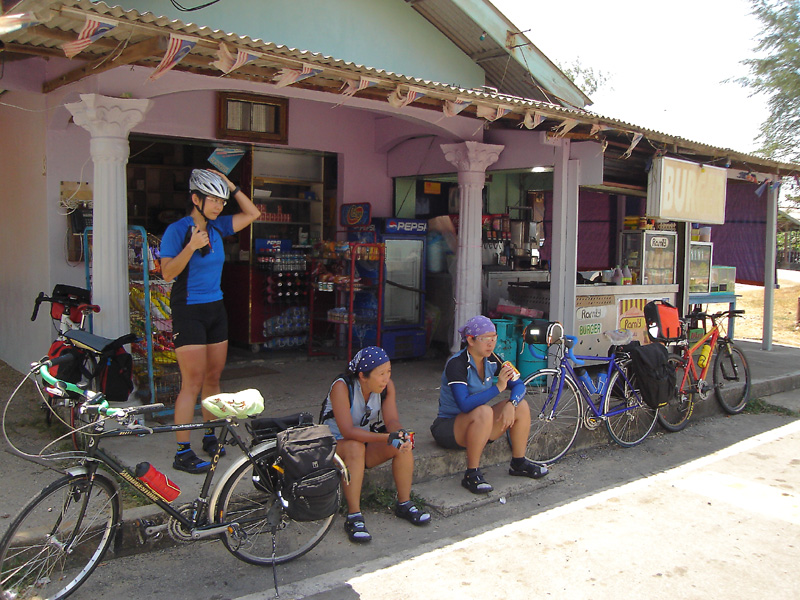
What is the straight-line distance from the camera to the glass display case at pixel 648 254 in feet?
30.9

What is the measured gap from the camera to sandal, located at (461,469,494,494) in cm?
517

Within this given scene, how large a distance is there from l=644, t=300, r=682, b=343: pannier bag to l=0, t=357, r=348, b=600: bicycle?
167 inches

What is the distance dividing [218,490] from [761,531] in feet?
11.7

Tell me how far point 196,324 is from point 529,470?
2.78 meters

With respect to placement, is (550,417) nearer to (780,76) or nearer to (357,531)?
(357,531)

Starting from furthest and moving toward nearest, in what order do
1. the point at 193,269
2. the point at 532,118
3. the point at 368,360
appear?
the point at 532,118
the point at 193,269
the point at 368,360

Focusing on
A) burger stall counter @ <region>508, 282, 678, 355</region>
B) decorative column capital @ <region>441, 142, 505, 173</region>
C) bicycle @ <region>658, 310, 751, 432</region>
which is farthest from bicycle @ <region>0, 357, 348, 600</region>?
burger stall counter @ <region>508, 282, 678, 355</region>

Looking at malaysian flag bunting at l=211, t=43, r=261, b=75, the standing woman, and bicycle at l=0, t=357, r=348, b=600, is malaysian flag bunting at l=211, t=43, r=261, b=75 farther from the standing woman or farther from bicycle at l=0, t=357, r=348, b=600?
bicycle at l=0, t=357, r=348, b=600

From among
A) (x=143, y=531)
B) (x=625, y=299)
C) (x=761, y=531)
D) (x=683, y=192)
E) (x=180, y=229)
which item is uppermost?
(x=683, y=192)

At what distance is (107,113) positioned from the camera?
17.8 ft

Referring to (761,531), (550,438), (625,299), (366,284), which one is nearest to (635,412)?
(550,438)

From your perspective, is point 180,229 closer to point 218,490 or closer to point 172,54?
point 172,54

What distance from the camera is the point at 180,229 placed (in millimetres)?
4754

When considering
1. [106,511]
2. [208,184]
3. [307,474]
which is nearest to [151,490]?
[106,511]
